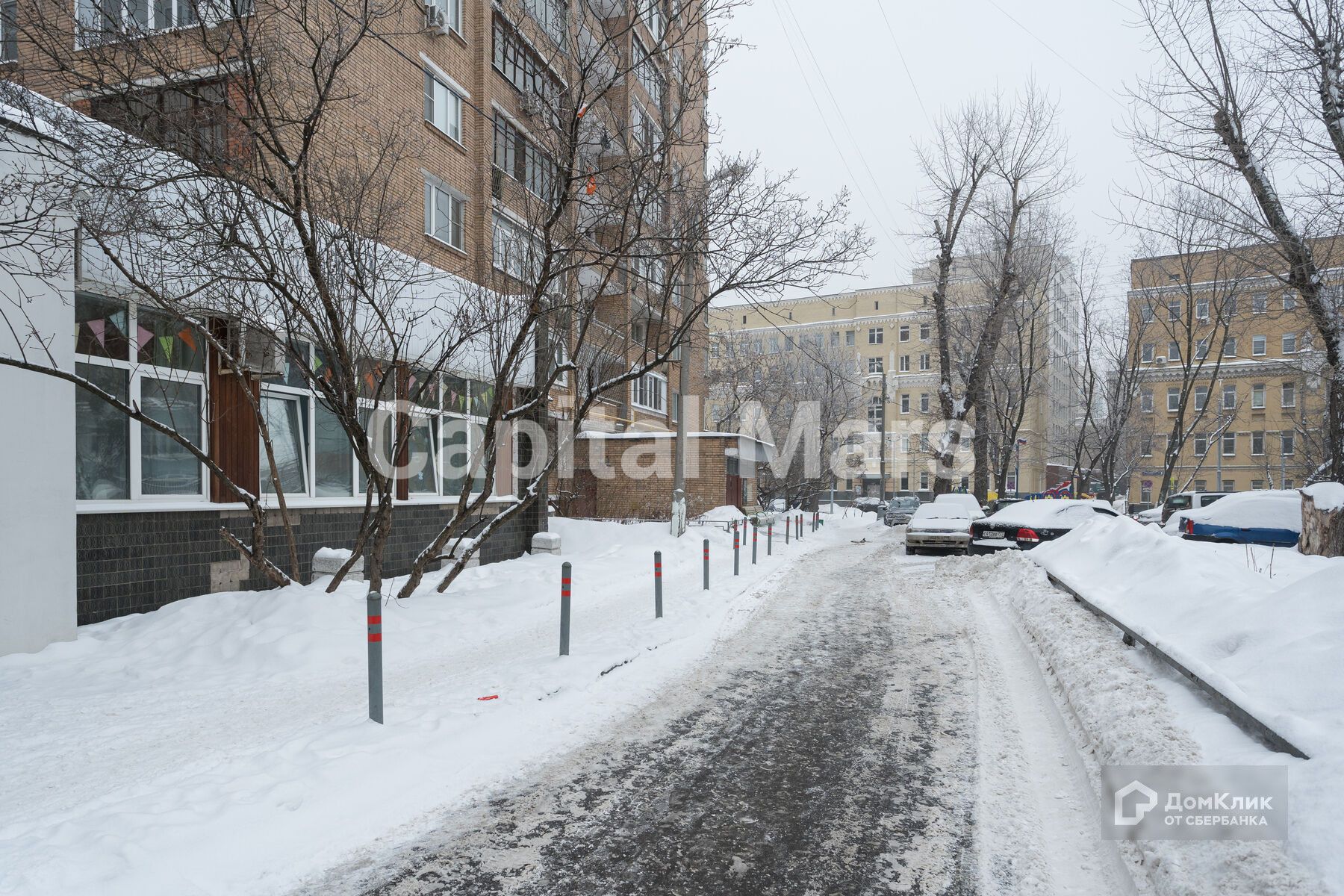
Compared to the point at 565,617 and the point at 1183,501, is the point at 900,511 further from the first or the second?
the point at 565,617

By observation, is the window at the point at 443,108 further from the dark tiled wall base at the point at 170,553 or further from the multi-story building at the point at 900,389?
the multi-story building at the point at 900,389

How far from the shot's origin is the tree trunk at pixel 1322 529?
12836 millimetres

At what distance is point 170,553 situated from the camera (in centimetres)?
930

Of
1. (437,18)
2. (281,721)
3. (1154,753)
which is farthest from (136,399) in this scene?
(1154,753)

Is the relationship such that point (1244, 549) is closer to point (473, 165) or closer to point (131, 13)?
point (473, 165)

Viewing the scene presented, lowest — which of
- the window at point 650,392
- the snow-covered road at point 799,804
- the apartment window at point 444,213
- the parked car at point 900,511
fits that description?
the parked car at point 900,511

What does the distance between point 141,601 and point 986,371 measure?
2675cm

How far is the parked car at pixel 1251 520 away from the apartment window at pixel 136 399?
1872 cm

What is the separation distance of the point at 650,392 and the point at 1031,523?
55.7 feet

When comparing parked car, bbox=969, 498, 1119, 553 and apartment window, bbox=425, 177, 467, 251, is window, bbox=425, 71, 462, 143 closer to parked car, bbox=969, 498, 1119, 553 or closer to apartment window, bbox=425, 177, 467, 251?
apartment window, bbox=425, 177, 467, 251

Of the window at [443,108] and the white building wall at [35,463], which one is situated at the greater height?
the window at [443,108]

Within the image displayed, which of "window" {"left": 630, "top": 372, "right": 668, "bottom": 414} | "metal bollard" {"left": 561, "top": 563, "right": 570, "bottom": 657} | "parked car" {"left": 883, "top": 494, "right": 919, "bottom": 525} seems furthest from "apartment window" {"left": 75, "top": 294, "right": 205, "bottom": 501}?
"parked car" {"left": 883, "top": 494, "right": 919, "bottom": 525}

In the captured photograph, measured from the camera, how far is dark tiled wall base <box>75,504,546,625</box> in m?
8.48

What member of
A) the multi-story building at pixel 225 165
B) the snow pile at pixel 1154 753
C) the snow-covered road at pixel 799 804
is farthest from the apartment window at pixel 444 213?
the snow pile at pixel 1154 753
